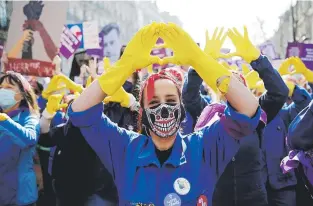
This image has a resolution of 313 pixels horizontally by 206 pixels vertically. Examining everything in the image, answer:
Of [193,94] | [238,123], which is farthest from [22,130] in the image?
[238,123]

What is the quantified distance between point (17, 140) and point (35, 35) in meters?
4.12

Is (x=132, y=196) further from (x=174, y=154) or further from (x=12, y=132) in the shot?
(x=12, y=132)

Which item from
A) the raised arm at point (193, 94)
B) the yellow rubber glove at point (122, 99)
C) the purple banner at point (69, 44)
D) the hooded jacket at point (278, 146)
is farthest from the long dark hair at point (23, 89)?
the purple banner at point (69, 44)

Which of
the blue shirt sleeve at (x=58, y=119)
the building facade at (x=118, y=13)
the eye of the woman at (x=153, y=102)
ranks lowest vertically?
the blue shirt sleeve at (x=58, y=119)

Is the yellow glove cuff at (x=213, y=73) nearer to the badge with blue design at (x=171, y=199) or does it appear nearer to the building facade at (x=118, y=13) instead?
the badge with blue design at (x=171, y=199)

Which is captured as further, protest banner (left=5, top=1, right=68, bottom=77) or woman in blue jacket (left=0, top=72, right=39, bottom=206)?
protest banner (left=5, top=1, right=68, bottom=77)

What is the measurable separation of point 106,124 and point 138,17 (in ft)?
238

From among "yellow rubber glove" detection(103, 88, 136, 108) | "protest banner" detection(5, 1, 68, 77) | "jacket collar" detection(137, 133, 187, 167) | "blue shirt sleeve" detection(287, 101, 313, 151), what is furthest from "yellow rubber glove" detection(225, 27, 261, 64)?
"protest banner" detection(5, 1, 68, 77)

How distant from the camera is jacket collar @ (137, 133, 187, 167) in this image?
1.94 metres

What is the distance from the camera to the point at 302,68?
3900mm

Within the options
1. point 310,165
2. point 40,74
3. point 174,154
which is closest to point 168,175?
point 174,154

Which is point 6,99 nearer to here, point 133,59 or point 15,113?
point 15,113

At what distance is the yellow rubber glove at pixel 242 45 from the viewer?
2367 millimetres

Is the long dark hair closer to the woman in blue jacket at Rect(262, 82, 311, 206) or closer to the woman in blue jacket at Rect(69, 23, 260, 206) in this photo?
the woman in blue jacket at Rect(69, 23, 260, 206)
